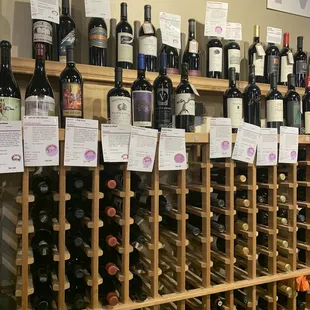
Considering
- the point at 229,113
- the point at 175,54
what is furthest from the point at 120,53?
the point at 229,113

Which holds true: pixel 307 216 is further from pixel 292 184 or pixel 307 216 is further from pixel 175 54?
pixel 175 54

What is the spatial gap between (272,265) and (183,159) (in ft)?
2.01

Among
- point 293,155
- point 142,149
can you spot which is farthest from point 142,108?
point 293,155

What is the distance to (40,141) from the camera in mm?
1037

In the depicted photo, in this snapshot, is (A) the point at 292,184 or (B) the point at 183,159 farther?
(A) the point at 292,184

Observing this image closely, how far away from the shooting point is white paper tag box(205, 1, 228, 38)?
5.16 feet

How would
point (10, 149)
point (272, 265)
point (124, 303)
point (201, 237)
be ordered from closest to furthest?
point (10, 149)
point (124, 303)
point (201, 237)
point (272, 265)

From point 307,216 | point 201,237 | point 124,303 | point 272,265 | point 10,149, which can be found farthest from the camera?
point 307,216

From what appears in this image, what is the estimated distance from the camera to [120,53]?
4.59 feet

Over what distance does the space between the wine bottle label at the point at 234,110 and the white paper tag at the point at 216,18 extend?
0.38m

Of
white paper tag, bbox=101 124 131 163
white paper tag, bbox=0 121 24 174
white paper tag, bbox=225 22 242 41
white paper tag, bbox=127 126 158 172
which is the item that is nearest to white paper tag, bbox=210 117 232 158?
white paper tag, bbox=127 126 158 172

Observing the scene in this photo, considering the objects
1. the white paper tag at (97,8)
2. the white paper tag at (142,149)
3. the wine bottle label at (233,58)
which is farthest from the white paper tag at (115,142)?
the wine bottle label at (233,58)

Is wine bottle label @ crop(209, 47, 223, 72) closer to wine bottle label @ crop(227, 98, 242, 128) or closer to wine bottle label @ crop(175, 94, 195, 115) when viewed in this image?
wine bottle label @ crop(227, 98, 242, 128)

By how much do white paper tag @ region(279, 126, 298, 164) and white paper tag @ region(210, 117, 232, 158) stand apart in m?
0.27
